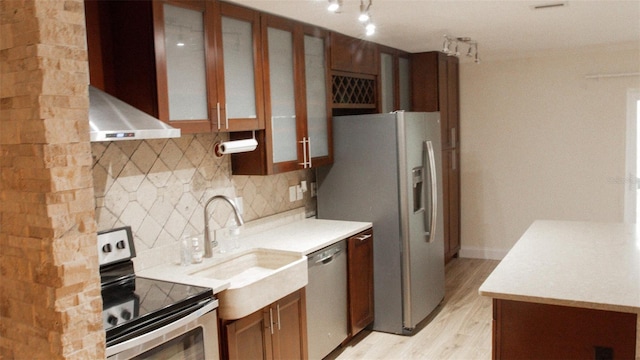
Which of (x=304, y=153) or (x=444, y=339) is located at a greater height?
(x=304, y=153)

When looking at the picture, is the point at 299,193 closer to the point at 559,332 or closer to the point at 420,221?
the point at 420,221

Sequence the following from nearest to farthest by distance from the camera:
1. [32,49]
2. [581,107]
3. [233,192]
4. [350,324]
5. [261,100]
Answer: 1. [32,49]
2. [261,100]
3. [233,192]
4. [350,324]
5. [581,107]

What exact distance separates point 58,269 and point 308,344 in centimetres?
293

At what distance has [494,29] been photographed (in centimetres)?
407

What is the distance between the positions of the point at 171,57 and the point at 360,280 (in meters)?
2.04

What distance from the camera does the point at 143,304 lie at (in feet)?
7.23

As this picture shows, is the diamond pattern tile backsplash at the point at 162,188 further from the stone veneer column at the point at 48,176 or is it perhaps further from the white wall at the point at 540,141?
the white wall at the point at 540,141

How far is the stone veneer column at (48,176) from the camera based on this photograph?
1.56 ft

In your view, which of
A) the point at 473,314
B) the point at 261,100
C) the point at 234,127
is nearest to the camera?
the point at 234,127

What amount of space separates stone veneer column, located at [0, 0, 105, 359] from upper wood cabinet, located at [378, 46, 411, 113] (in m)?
4.15

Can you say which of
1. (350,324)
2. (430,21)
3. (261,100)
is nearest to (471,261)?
(350,324)

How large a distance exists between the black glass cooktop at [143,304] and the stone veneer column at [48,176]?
60.4 inches

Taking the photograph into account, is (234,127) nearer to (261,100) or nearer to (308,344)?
(261,100)

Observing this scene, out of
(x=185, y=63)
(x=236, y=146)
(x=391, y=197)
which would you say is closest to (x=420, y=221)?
(x=391, y=197)
